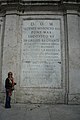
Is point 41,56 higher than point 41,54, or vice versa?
point 41,54

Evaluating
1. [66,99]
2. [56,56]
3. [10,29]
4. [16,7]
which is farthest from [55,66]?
[16,7]

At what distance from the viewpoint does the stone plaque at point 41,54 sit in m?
9.41

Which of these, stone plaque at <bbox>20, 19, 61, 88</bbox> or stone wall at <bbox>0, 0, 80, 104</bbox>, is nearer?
stone wall at <bbox>0, 0, 80, 104</bbox>

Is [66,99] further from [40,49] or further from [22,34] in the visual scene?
[22,34]

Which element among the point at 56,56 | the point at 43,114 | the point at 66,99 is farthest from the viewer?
the point at 56,56

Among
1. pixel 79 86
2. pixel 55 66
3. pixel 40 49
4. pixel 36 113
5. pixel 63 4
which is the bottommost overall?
pixel 36 113

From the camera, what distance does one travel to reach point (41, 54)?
9.64m

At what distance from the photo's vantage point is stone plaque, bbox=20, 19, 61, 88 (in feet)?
30.9

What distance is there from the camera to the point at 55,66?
→ 31.3 ft

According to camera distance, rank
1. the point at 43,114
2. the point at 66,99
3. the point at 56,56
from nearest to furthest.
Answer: the point at 43,114, the point at 66,99, the point at 56,56

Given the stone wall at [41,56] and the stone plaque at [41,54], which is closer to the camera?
the stone wall at [41,56]

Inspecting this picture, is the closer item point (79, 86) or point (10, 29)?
point (79, 86)

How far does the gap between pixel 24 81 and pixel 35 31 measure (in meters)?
2.94

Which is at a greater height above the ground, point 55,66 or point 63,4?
point 63,4
